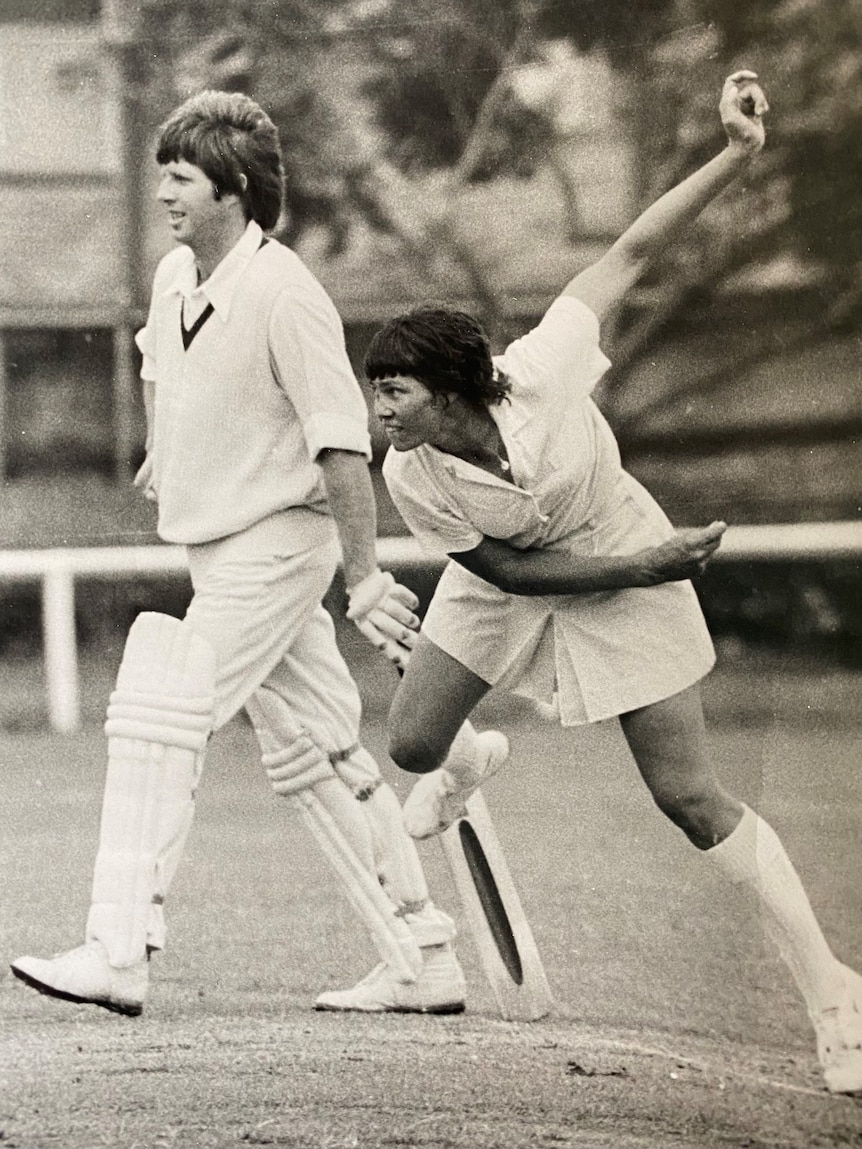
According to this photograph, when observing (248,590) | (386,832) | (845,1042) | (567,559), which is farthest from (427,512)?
(845,1042)

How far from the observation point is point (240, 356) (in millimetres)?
4180

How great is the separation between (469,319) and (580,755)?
1.10 m

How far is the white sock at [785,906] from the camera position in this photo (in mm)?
4172

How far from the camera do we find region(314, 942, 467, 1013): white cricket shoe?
4309mm

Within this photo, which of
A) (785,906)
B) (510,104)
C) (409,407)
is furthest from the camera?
(510,104)

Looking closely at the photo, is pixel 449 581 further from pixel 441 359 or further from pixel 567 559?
pixel 441 359

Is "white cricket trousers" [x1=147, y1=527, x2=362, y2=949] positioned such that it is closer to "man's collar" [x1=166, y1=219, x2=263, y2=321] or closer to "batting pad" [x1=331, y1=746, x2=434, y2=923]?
"batting pad" [x1=331, y1=746, x2=434, y2=923]

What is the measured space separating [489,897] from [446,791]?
0.29 meters

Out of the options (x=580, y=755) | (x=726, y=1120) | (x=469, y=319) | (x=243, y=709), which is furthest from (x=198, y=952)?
(x=469, y=319)

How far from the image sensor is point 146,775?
164 inches

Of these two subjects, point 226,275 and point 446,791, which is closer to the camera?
point 226,275

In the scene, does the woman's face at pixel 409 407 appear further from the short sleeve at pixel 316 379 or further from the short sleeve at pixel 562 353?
the short sleeve at pixel 562 353

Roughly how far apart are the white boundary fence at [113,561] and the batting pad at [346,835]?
524mm

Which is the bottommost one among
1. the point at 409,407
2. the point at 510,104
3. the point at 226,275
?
the point at 409,407
